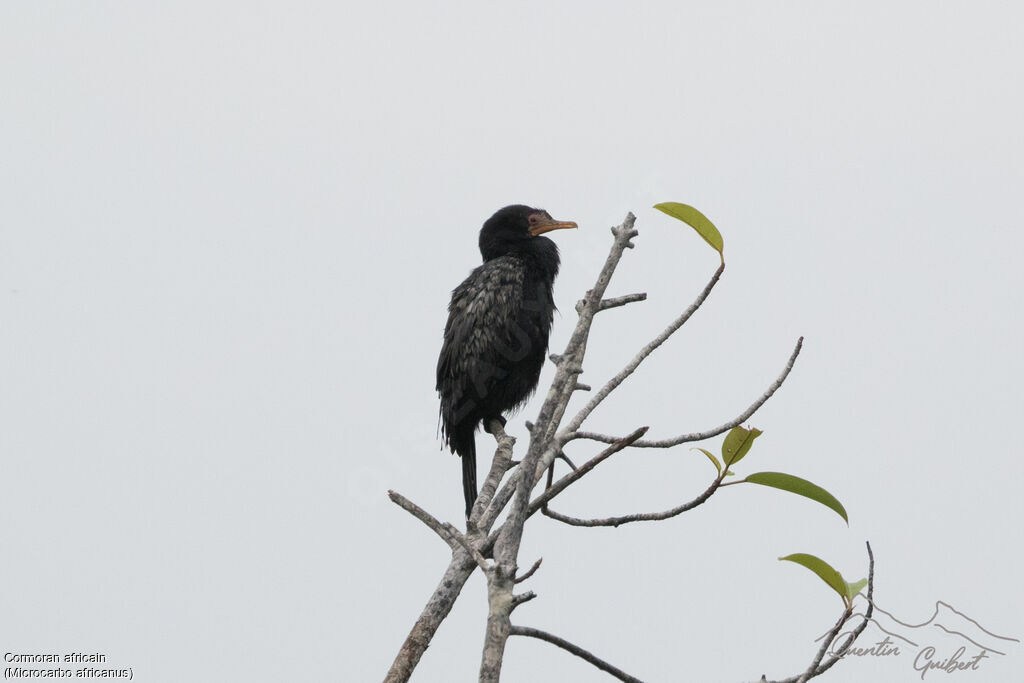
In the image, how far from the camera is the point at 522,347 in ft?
17.3

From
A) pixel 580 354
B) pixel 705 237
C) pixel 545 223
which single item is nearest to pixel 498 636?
pixel 580 354

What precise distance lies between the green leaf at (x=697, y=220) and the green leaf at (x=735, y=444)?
44cm

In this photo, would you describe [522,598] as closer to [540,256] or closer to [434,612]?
[434,612]

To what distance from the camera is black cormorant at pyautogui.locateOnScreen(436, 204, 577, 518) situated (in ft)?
17.1

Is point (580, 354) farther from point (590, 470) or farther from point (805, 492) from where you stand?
point (805, 492)

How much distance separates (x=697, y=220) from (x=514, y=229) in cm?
326

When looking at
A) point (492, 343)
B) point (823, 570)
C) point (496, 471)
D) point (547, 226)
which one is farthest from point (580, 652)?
point (547, 226)

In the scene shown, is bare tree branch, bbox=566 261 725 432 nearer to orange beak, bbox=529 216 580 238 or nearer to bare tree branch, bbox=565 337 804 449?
bare tree branch, bbox=565 337 804 449

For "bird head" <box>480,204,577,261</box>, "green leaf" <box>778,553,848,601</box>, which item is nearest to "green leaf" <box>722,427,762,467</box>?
"green leaf" <box>778,553,848,601</box>

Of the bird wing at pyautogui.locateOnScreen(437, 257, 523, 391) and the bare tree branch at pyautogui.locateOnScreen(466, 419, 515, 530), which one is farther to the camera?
the bird wing at pyautogui.locateOnScreen(437, 257, 523, 391)

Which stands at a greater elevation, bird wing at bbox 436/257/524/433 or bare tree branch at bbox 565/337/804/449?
bird wing at bbox 436/257/524/433

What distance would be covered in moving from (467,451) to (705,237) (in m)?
3.10

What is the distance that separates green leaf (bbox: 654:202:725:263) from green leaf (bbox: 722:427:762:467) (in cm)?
44

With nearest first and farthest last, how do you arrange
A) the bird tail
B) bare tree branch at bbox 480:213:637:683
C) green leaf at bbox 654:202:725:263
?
bare tree branch at bbox 480:213:637:683 < green leaf at bbox 654:202:725:263 < the bird tail
